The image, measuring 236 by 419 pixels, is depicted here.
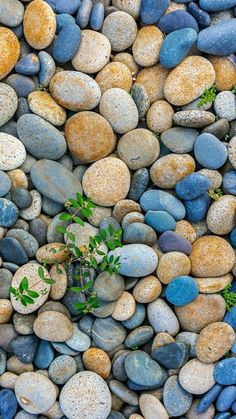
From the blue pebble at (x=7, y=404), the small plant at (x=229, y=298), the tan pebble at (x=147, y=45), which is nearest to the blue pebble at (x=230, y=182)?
the small plant at (x=229, y=298)

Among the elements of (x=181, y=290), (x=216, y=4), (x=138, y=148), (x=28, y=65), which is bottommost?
(x=181, y=290)

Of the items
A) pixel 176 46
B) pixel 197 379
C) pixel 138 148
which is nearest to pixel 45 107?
pixel 138 148

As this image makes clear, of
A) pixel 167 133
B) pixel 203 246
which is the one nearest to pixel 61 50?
pixel 167 133

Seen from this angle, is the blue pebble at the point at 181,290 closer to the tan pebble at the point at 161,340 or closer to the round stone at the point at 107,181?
the tan pebble at the point at 161,340

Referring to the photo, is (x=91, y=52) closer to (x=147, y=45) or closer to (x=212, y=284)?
(x=147, y=45)

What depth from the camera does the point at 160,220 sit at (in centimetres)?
314

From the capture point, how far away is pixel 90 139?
3166 millimetres

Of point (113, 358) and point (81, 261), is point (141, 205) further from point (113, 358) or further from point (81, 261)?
point (113, 358)

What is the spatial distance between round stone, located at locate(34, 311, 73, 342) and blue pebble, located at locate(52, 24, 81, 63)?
1.29 meters

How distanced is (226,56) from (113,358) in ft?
5.40

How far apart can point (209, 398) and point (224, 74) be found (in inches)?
63.9

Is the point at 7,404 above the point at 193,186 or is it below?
below

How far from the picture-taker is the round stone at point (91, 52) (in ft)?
10.6

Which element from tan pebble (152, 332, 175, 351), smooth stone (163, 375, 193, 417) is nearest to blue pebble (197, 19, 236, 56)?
tan pebble (152, 332, 175, 351)
